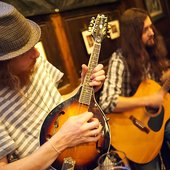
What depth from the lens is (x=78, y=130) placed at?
1193mm

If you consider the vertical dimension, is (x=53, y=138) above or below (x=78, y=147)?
above

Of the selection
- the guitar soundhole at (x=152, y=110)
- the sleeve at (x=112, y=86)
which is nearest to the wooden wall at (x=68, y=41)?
the sleeve at (x=112, y=86)

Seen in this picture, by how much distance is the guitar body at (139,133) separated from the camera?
7.60 feet

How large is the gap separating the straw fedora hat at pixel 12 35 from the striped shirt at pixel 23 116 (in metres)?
0.18

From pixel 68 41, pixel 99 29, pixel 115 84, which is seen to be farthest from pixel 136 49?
pixel 99 29

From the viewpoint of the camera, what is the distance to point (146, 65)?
2482 mm

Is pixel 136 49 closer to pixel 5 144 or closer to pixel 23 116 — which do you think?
pixel 23 116

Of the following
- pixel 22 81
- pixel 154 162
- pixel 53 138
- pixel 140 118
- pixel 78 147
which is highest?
pixel 22 81

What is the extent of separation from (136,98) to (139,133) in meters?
0.27

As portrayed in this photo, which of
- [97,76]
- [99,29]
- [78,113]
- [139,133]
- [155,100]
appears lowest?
[139,133]

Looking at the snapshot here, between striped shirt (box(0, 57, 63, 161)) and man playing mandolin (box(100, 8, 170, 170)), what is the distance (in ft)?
2.78

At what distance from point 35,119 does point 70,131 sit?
0.26m

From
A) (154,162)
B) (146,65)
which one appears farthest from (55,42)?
(154,162)

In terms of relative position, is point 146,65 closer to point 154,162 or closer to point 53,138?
point 154,162
